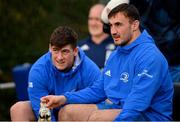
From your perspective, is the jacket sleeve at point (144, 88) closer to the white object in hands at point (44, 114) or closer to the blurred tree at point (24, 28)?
the white object in hands at point (44, 114)

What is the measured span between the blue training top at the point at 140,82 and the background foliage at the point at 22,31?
5.76m

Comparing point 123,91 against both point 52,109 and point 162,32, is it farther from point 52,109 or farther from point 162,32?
point 162,32

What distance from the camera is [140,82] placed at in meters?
5.31

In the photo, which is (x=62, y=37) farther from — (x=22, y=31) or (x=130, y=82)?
(x=22, y=31)

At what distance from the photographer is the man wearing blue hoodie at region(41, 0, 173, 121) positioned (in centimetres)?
529

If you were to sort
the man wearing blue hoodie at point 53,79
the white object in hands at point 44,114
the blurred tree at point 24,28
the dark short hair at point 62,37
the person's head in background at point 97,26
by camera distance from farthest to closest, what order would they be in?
the blurred tree at point 24,28 < the person's head in background at point 97,26 < the man wearing blue hoodie at point 53,79 < the dark short hair at point 62,37 < the white object in hands at point 44,114

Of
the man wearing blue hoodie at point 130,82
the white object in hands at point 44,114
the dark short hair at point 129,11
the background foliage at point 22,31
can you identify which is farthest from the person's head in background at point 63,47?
the background foliage at point 22,31

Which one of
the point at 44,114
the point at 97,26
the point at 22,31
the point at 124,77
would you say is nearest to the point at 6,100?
the point at 22,31

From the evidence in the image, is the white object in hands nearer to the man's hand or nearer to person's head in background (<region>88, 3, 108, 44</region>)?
the man's hand

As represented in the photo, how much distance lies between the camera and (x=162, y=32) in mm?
6734

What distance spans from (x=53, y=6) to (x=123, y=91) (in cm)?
686

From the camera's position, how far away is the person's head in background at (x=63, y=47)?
585 centimetres

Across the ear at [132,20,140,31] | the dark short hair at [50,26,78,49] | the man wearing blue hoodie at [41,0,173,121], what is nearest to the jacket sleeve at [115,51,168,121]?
the man wearing blue hoodie at [41,0,173,121]

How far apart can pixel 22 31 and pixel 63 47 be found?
6.02 meters
